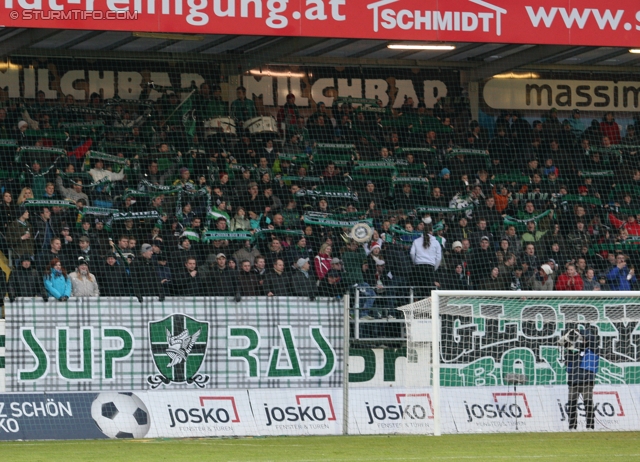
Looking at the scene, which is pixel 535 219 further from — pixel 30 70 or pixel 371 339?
pixel 30 70

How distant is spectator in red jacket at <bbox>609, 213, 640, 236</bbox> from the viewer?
761 inches

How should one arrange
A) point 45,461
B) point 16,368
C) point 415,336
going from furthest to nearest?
point 415,336
point 16,368
point 45,461

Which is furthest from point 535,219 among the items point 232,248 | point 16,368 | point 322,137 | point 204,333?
point 16,368

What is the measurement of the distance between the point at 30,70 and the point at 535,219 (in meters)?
9.64

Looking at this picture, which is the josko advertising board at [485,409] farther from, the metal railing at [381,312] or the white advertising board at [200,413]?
the white advertising board at [200,413]

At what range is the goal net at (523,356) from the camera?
12.9 meters

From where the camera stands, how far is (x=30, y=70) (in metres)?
20.4

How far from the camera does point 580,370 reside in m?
13.1

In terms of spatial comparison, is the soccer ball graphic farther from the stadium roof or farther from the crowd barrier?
the stadium roof

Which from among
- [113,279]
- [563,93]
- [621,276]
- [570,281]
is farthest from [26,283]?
[563,93]

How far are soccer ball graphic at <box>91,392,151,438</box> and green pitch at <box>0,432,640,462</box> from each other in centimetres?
27

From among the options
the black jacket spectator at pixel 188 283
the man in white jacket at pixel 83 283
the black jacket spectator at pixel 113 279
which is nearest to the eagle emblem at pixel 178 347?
the man in white jacket at pixel 83 283

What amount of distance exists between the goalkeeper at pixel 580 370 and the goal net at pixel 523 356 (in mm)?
26

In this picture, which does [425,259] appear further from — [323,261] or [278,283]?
[278,283]
